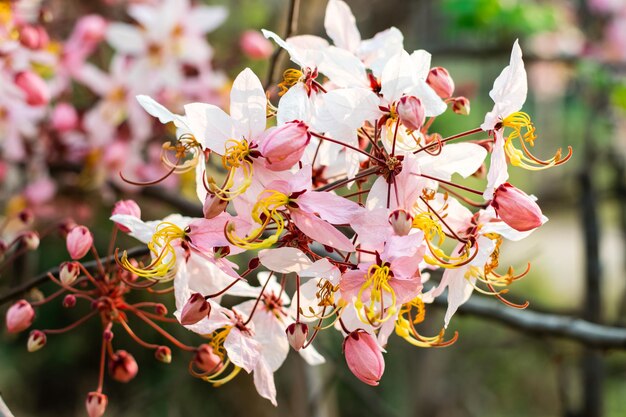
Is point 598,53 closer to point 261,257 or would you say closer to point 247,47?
point 247,47

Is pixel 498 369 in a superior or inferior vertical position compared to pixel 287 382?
inferior

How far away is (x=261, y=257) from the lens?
0.51 m

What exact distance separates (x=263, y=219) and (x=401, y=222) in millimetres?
92

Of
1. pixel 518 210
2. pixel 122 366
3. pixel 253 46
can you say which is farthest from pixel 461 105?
pixel 253 46

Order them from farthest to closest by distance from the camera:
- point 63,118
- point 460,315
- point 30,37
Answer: point 63,118
point 460,315
point 30,37

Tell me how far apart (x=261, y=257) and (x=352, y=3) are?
5.02ft

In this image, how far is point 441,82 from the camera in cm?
59

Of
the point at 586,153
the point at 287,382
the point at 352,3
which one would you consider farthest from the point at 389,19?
the point at 287,382

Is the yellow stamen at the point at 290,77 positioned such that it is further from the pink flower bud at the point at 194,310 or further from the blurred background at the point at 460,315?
the blurred background at the point at 460,315

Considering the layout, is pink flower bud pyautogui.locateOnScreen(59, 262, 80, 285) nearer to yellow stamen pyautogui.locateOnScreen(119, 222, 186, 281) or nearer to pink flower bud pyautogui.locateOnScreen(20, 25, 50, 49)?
yellow stamen pyautogui.locateOnScreen(119, 222, 186, 281)

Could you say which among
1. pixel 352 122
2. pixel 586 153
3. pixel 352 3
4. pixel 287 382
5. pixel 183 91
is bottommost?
pixel 287 382

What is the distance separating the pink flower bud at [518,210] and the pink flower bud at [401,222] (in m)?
0.08

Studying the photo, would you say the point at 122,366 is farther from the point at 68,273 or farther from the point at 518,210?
the point at 518,210

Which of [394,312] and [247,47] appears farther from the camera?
[247,47]
